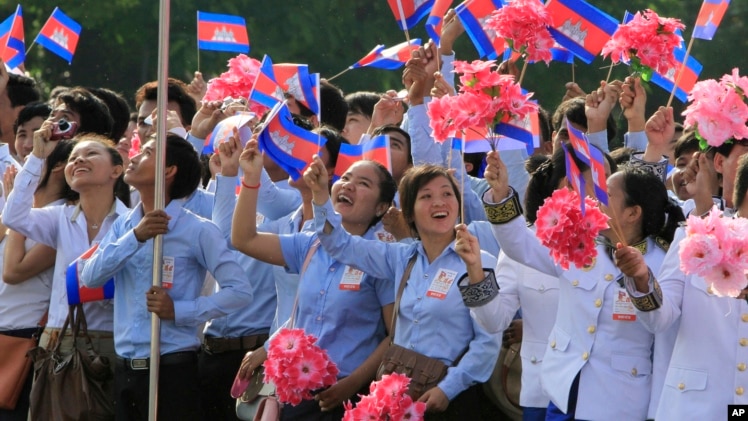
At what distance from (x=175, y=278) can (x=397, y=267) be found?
1179 millimetres

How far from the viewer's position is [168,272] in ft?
21.4

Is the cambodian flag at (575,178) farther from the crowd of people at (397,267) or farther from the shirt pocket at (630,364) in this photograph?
the shirt pocket at (630,364)

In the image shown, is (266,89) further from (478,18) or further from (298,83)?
(478,18)

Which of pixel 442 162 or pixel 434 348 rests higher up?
pixel 442 162

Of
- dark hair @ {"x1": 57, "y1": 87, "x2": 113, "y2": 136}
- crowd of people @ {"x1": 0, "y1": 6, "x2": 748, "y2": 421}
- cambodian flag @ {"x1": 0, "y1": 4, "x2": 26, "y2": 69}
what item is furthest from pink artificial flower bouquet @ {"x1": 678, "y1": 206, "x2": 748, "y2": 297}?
cambodian flag @ {"x1": 0, "y1": 4, "x2": 26, "y2": 69}

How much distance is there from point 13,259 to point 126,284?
0.94 metres

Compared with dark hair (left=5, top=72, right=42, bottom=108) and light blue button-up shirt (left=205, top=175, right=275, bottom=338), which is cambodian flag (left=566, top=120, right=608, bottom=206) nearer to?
light blue button-up shirt (left=205, top=175, right=275, bottom=338)

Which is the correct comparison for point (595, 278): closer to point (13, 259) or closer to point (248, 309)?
point (248, 309)

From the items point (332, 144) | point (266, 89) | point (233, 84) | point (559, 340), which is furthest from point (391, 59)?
point (559, 340)

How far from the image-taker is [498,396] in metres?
6.41

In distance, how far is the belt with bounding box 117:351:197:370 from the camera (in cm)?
646

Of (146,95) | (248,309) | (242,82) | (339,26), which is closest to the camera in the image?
(248,309)

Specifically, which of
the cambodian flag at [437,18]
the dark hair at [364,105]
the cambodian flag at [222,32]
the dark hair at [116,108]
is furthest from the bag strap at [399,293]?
the cambodian flag at [222,32]

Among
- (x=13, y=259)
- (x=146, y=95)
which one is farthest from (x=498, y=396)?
(x=146, y=95)
